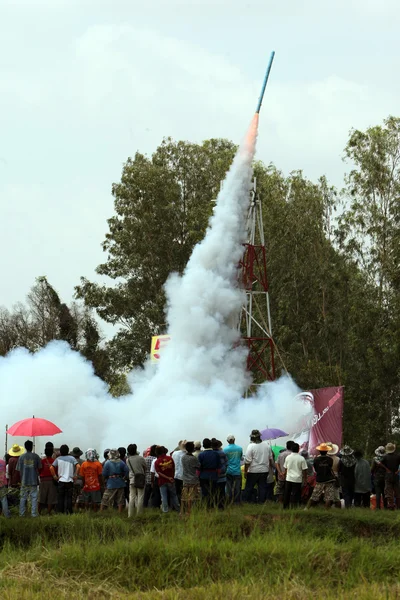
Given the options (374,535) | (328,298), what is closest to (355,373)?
(328,298)

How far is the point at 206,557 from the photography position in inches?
597

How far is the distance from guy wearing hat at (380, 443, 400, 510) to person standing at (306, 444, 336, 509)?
6.50 feet

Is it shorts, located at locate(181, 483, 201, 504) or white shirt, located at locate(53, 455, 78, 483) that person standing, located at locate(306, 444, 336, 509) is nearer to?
shorts, located at locate(181, 483, 201, 504)

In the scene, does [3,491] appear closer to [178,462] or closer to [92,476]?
[92,476]

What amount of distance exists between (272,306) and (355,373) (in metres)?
7.77

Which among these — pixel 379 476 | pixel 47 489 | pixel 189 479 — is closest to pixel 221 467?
pixel 189 479

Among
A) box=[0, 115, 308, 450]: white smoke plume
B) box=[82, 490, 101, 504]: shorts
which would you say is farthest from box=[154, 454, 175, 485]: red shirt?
box=[0, 115, 308, 450]: white smoke plume

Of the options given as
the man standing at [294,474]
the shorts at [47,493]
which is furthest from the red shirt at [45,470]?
the man standing at [294,474]

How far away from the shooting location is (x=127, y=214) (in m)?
59.7

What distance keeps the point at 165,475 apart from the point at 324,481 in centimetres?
319

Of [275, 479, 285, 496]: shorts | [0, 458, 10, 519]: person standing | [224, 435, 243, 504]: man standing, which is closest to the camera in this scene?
[0, 458, 10, 519]: person standing

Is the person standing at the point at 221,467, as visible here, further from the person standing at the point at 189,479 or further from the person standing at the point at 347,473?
the person standing at the point at 347,473

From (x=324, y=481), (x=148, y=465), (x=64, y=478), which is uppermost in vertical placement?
(x=148, y=465)

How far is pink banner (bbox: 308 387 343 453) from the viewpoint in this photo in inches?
1182
